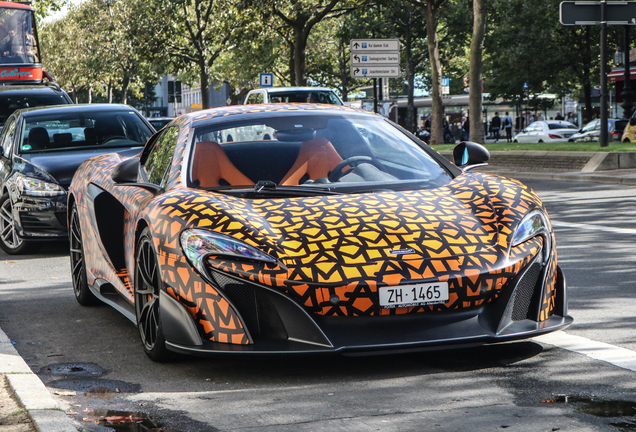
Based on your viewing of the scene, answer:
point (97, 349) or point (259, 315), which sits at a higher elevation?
point (259, 315)

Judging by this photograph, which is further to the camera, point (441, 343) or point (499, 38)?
point (499, 38)

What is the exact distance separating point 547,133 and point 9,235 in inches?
1356

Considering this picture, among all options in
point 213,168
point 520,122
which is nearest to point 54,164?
point 213,168

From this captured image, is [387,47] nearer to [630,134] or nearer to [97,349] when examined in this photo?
[630,134]

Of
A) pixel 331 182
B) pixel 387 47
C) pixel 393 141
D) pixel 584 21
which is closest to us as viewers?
pixel 331 182

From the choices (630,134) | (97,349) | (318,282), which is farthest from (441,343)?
(630,134)

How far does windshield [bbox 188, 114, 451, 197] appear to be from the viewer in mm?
5301

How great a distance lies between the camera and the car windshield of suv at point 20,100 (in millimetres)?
18206

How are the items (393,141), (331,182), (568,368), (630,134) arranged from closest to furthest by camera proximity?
(568,368) → (331,182) → (393,141) → (630,134)

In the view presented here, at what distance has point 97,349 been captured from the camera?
5.54 meters

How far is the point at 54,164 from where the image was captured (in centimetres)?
1009

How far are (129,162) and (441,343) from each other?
2519mm

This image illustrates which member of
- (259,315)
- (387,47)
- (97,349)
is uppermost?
(387,47)

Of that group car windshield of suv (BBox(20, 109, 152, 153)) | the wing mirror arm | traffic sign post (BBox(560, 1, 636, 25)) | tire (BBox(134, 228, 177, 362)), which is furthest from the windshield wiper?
traffic sign post (BBox(560, 1, 636, 25))
